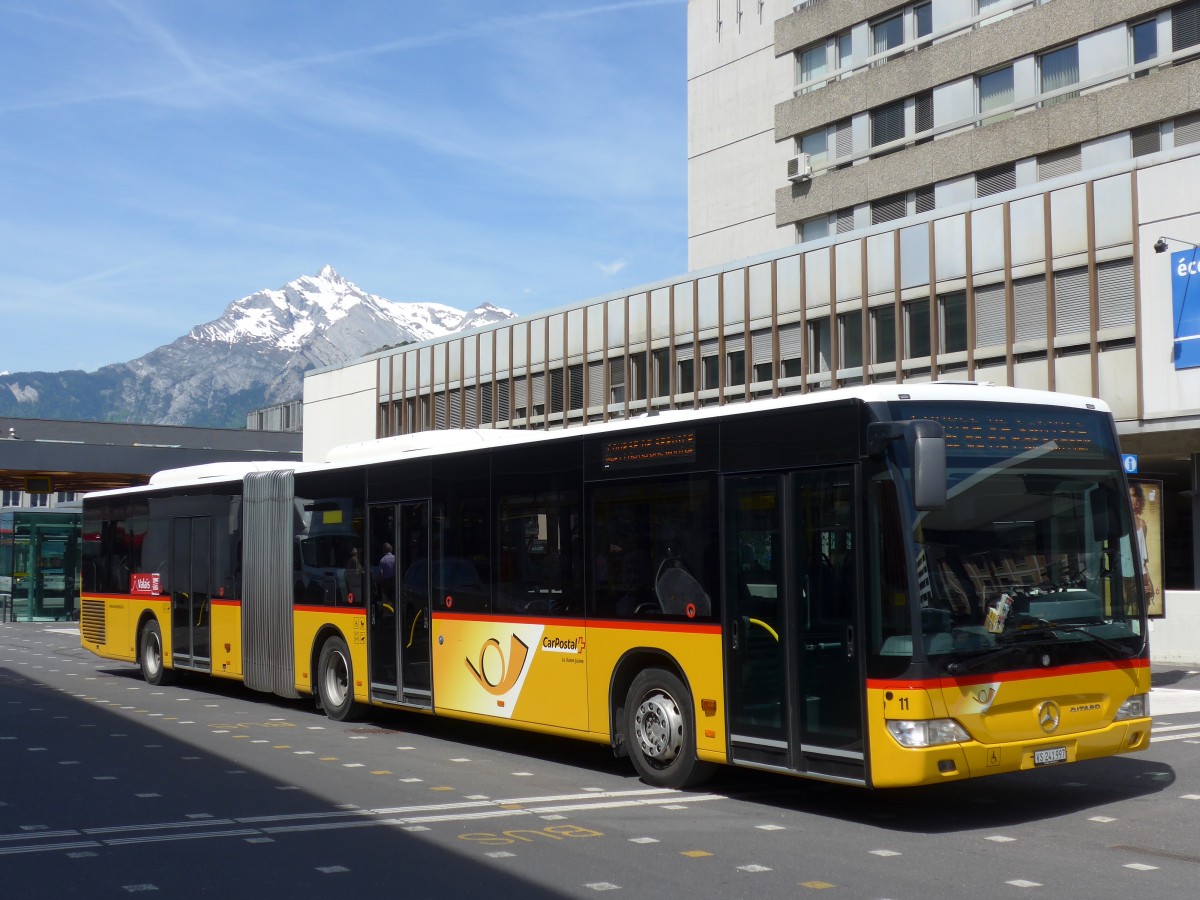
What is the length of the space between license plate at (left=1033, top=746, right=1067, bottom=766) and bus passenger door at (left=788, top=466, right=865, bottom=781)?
3.81 feet

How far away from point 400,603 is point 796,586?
5.98 m

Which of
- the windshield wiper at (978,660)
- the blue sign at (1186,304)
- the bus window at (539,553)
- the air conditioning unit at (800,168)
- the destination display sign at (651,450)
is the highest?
the air conditioning unit at (800,168)

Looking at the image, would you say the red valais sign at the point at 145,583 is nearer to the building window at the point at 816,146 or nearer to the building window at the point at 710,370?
the building window at the point at 710,370

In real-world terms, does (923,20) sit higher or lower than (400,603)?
higher

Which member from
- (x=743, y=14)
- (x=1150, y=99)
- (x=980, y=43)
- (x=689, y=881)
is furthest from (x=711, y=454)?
(x=743, y=14)

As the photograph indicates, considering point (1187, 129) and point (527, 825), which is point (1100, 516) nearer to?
point (527, 825)

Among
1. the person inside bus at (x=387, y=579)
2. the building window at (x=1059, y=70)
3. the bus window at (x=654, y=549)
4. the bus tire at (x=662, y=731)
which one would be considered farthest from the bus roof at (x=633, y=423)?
the building window at (x=1059, y=70)

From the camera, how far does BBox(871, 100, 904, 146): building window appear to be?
36.8 metres

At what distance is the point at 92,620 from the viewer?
877 inches

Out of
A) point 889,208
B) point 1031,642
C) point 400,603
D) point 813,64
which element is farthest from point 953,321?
point 1031,642

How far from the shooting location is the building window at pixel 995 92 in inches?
1328

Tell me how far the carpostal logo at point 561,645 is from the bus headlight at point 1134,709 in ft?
13.8

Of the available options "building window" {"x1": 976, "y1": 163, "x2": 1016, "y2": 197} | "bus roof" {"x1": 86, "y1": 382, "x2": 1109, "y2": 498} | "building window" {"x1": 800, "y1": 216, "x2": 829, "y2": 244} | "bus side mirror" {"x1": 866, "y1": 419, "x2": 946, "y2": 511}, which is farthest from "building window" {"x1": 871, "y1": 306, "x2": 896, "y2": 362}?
"bus side mirror" {"x1": 866, "y1": 419, "x2": 946, "y2": 511}

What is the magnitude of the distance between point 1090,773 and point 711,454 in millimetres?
4113
